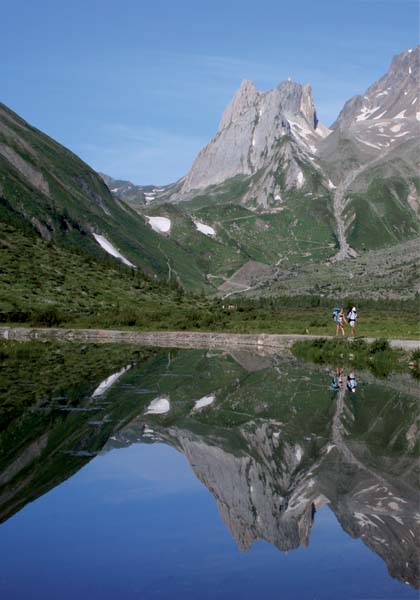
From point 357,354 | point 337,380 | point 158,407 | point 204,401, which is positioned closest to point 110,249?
point 357,354

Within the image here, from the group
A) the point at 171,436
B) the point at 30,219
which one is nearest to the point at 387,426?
the point at 171,436

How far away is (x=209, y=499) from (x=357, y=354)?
37496 mm

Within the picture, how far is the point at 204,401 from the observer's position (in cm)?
3238

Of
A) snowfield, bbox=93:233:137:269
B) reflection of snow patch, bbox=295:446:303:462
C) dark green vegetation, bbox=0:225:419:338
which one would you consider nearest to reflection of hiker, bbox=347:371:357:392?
reflection of snow patch, bbox=295:446:303:462

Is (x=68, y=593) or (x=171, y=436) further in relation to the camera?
(x=171, y=436)

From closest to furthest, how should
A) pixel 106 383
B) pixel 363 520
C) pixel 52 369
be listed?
pixel 363 520 → pixel 106 383 → pixel 52 369

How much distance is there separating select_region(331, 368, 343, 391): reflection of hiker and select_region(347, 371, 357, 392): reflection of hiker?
37 cm

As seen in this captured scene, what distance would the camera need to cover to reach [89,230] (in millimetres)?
197625

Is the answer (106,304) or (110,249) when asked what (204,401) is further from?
(110,249)

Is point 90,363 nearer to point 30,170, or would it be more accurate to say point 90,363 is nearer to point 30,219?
point 30,219

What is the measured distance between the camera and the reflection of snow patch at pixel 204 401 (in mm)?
30761

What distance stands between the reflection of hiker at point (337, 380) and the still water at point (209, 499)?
5094 millimetres

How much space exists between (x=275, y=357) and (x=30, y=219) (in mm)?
118840

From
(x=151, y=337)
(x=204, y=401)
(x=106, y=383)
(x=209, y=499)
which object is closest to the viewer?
(x=209, y=499)
